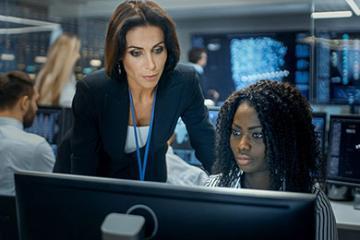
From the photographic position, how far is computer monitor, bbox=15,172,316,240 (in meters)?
0.72

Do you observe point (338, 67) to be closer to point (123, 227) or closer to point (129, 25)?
point (129, 25)

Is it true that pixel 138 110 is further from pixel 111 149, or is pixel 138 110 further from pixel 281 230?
pixel 281 230

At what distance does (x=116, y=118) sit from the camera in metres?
1.85

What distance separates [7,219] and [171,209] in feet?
2.25

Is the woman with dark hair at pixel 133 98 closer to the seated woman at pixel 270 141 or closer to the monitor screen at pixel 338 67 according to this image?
the seated woman at pixel 270 141

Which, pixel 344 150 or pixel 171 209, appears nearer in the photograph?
pixel 171 209

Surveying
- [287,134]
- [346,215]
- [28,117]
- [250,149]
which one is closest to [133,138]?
[250,149]

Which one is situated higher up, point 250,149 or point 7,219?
point 250,149

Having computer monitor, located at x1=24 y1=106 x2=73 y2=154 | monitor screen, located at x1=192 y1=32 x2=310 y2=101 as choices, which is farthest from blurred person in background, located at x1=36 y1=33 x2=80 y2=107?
monitor screen, located at x1=192 y1=32 x2=310 y2=101

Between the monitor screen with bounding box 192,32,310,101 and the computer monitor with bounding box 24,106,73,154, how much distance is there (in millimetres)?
3654

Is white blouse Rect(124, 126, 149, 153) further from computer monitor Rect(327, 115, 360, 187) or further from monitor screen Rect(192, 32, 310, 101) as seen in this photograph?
monitor screen Rect(192, 32, 310, 101)

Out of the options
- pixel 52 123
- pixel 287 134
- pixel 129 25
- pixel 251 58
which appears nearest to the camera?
pixel 287 134

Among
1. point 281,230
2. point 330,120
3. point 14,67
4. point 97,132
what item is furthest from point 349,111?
point 14,67

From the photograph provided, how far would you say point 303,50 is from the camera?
21.2 feet
